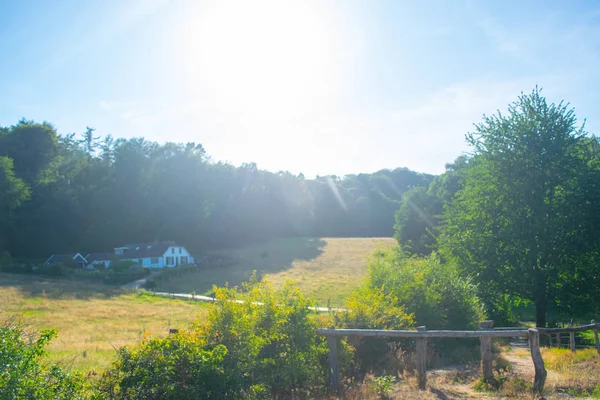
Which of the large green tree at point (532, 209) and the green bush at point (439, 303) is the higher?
the large green tree at point (532, 209)

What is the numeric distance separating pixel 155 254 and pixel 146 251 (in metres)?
2.14

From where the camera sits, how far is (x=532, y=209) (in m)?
19.8

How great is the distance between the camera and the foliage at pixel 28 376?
5.25 metres

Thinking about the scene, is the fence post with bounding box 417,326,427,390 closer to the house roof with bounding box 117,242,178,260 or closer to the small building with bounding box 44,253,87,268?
the house roof with bounding box 117,242,178,260

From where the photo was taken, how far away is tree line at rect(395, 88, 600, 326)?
757 inches

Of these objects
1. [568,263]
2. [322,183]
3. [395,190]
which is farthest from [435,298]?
[395,190]

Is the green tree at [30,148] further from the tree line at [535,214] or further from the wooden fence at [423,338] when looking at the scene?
the wooden fence at [423,338]

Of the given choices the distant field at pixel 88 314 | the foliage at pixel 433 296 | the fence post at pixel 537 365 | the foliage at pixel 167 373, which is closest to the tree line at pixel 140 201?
the distant field at pixel 88 314

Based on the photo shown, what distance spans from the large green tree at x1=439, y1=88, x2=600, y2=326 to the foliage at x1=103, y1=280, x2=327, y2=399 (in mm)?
13957

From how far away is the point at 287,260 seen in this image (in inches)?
2643

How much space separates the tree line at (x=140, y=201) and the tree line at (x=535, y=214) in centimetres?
6275

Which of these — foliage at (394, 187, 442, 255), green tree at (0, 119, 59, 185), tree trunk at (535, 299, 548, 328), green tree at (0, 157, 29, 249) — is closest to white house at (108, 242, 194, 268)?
green tree at (0, 157, 29, 249)

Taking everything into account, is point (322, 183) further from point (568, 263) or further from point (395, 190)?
point (568, 263)

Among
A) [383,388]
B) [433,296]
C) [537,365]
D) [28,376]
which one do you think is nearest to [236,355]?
[383,388]
